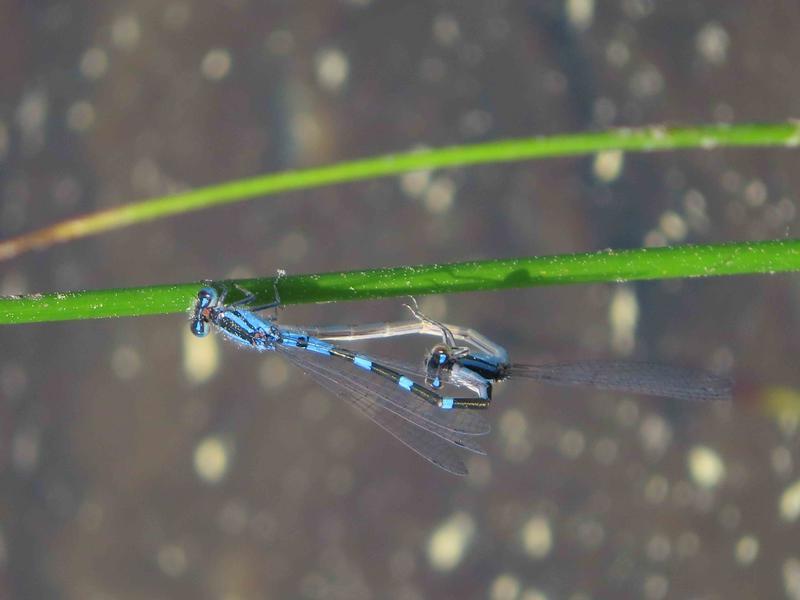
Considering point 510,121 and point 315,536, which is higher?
point 510,121

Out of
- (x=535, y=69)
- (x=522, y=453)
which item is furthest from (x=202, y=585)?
(x=535, y=69)

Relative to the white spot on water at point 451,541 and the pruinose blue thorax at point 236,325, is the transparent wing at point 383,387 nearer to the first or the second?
the pruinose blue thorax at point 236,325

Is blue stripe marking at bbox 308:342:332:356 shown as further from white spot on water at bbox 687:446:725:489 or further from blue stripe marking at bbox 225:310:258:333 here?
white spot on water at bbox 687:446:725:489

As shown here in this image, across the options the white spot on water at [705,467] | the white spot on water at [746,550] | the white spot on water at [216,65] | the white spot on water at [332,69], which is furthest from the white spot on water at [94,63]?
the white spot on water at [746,550]

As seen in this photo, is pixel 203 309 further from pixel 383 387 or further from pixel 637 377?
pixel 637 377

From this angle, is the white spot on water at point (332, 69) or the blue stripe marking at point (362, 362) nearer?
the blue stripe marking at point (362, 362)

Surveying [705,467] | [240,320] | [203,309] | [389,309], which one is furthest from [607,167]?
[203,309]

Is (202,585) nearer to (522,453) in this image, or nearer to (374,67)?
(522,453)
